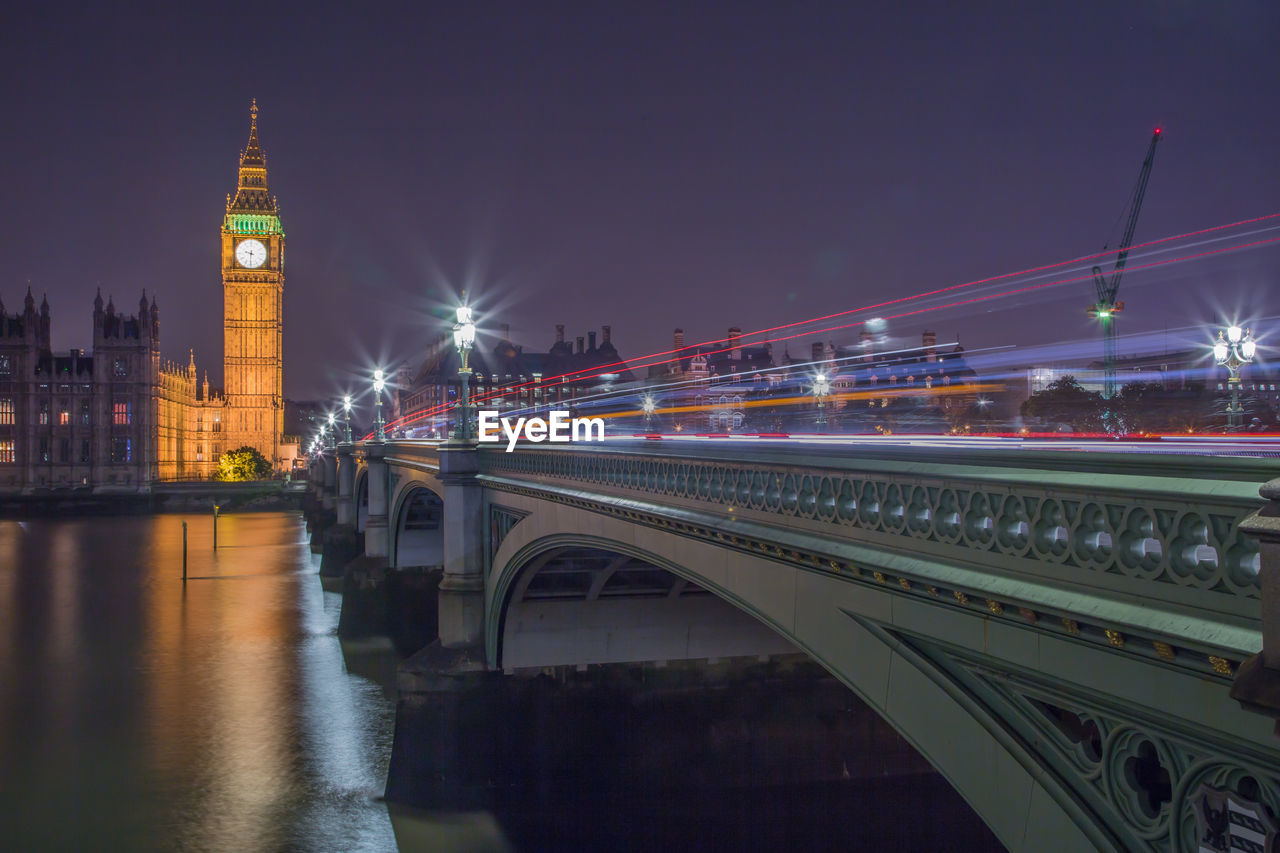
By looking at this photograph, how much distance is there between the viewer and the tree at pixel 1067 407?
14.2 m

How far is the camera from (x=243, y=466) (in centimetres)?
13300

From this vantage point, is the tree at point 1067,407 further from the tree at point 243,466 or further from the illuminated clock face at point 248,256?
the illuminated clock face at point 248,256

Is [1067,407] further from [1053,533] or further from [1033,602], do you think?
[1033,602]

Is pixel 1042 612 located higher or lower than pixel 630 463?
lower

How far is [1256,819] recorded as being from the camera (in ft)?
14.3

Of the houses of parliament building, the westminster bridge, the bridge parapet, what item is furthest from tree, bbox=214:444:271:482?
the bridge parapet

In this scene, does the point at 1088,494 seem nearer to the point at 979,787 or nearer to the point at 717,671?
the point at 979,787

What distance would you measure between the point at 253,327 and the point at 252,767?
139m

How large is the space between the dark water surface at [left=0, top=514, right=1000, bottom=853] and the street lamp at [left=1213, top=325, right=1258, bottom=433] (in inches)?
524

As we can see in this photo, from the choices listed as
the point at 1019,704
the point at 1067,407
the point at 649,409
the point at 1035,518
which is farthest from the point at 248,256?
the point at 1035,518

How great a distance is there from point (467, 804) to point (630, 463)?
11393mm

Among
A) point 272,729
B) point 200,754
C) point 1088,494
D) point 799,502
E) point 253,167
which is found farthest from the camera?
point 253,167

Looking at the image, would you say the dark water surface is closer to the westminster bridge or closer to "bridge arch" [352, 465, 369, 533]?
"bridge arch" [352, 465, 369, 533]

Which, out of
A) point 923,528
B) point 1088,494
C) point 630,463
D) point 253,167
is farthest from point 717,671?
point 253,167
